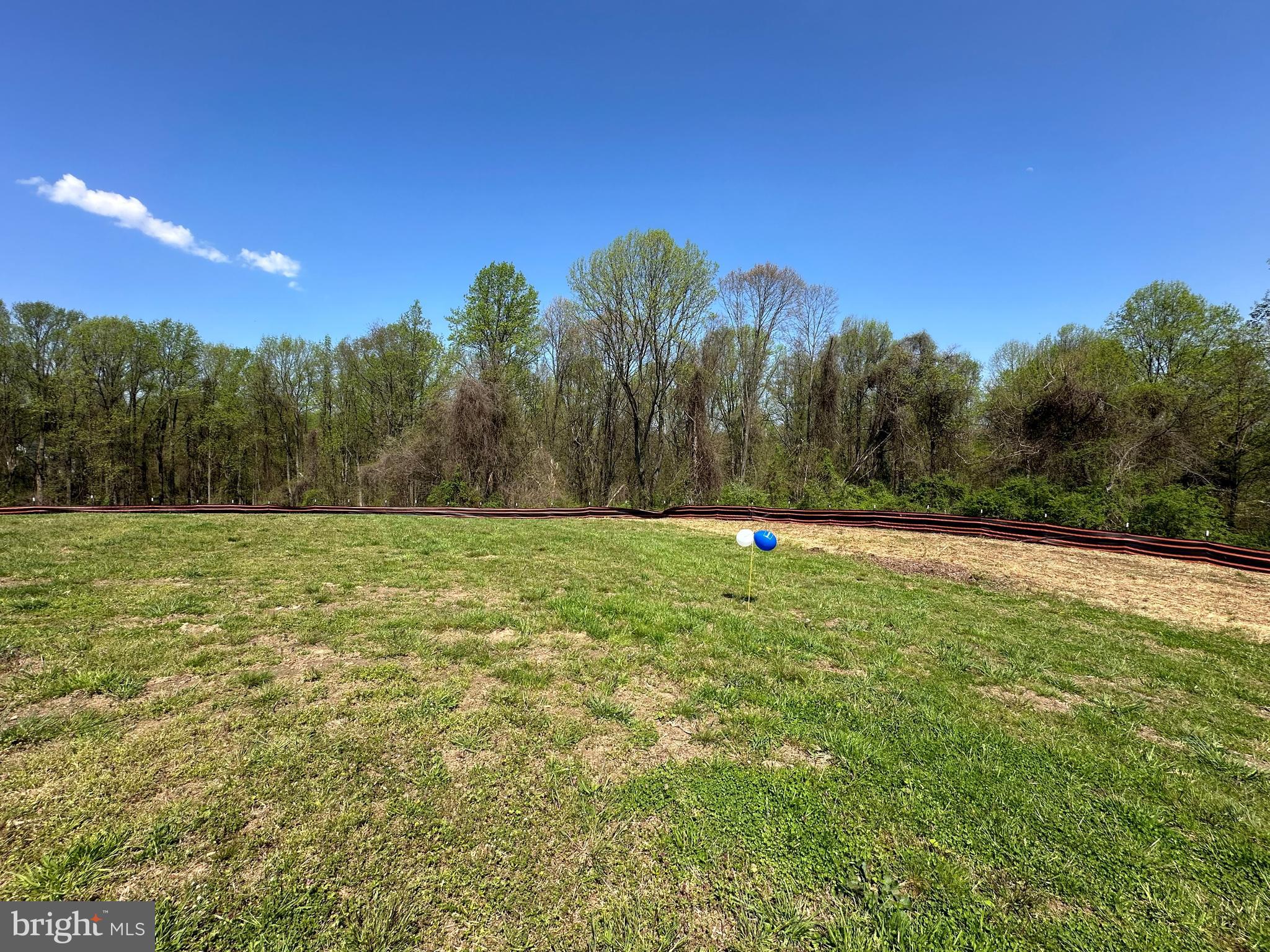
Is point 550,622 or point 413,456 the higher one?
point 413,456

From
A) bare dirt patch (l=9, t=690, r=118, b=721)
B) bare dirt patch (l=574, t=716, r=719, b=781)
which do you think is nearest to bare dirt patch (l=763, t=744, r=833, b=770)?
bare dirt patch (l=574, t=716, r=719, b=781)

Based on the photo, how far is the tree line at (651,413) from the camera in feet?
49.4

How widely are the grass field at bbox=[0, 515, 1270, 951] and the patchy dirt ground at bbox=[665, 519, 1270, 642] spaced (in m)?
1.47

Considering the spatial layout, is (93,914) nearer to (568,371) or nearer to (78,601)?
(78,601)

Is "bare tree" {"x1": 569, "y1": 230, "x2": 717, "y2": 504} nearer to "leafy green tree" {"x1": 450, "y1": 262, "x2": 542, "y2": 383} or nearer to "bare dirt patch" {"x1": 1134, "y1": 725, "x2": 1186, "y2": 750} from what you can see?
"leafy green tree" {"x1": 450, "y1": 262, "x2": 542, "y2": 383}

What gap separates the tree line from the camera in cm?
1505

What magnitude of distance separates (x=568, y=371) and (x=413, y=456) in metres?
11.1

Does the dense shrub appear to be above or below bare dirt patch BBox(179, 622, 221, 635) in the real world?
above

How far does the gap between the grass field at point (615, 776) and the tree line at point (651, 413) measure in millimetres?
14021

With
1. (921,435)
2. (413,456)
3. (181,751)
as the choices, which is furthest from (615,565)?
(921,435)

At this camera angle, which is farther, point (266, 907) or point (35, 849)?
point (35, 849)

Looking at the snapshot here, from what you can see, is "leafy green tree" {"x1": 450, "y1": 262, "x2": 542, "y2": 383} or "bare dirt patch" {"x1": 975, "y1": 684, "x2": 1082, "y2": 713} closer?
"bare dirt patch" {"x1": 975, "y1": 684, "x2": 1082, "y2": 713}

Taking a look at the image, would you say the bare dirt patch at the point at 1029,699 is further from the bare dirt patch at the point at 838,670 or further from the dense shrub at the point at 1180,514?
the dense shrub at the point at 1180,514

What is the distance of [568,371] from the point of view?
28.3 metres
